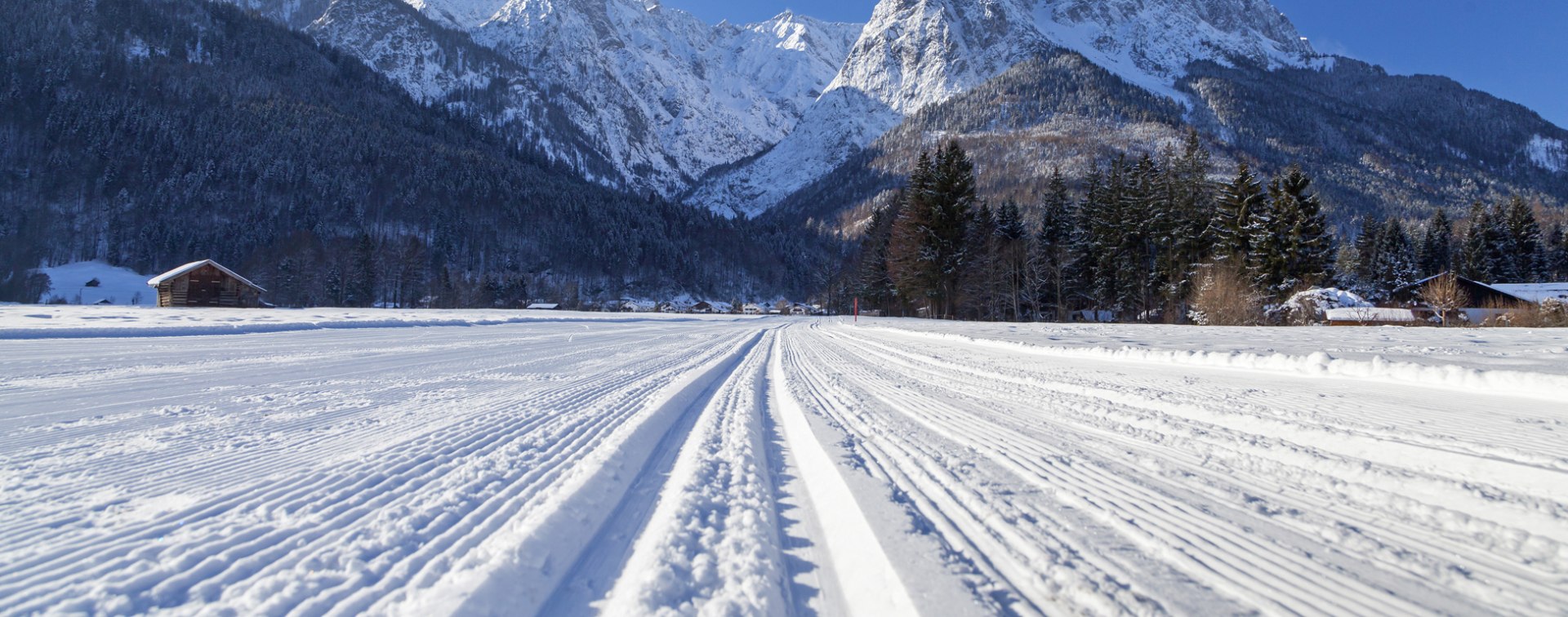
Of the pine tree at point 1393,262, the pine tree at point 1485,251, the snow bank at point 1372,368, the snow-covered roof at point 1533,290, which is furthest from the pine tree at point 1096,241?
Result: the pine tree at point 1485,251

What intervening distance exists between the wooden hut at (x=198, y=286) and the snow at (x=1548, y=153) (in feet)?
973

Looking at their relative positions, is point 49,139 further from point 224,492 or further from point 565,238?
point 224,492

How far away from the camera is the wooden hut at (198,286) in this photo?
121 feet

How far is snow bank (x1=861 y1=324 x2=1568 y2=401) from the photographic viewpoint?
3.58 metres

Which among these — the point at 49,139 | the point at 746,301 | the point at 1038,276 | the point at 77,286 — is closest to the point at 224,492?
the point at 1038,276

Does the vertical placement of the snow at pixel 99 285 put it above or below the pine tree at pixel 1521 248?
below

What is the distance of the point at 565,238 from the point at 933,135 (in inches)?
4703

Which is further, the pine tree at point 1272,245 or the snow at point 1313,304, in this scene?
the pine tree at point 1272,245

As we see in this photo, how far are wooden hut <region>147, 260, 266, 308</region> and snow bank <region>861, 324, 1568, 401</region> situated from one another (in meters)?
52.0

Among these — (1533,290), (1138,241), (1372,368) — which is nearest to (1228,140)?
(1533,290)

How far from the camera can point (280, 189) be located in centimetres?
9800

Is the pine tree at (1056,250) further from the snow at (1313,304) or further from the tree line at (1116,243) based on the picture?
the snow at (1313,304)

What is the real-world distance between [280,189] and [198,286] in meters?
80.9

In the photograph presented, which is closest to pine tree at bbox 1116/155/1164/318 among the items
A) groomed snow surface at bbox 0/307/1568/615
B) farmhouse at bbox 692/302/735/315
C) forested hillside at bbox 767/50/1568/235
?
groomed snow surface at bbox 0/307/1568/615
